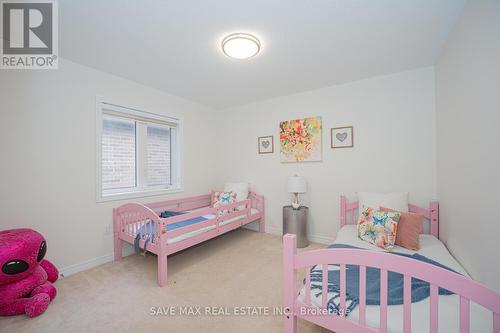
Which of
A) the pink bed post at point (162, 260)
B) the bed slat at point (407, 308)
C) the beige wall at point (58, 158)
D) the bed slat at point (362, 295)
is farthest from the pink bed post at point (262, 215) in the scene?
the bed slat at point (407, 308)

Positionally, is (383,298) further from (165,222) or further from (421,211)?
(421,211)

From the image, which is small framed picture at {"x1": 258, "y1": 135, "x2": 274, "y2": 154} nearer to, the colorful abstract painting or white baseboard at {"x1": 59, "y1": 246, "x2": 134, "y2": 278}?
the colorful abstract painting

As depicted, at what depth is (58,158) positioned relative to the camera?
6.97ft

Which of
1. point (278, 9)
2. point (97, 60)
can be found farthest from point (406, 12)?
point (97, 60)

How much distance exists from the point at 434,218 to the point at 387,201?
1.72ft

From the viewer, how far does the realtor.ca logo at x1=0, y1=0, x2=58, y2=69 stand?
5.01ft

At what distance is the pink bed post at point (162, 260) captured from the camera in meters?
1.96

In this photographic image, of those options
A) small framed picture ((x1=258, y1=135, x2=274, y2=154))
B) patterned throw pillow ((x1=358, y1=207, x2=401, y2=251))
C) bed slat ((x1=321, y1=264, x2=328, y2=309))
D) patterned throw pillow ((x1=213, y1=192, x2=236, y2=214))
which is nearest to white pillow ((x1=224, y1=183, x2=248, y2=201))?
patterned throw pillow ((x1=213, y1=192, x2=236, y2=214))

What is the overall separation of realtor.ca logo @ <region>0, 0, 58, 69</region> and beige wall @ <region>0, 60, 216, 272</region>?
0.35ft

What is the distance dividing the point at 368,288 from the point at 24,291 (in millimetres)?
2559

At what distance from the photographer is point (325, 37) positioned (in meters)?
1.81

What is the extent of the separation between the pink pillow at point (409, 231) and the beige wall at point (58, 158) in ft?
10.3

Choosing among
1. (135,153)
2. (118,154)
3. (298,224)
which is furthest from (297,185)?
(118,154)

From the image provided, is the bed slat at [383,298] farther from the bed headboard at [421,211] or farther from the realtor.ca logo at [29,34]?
the realtor.ca logo at [29,34]
